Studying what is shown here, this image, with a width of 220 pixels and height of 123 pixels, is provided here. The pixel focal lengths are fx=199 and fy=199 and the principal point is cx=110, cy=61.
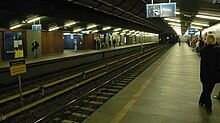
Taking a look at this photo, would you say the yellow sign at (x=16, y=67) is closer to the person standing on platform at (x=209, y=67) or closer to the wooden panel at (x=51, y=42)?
the person standing on platform at (x=209, y=67)

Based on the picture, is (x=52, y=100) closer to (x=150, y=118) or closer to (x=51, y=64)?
(x=150, y=118)

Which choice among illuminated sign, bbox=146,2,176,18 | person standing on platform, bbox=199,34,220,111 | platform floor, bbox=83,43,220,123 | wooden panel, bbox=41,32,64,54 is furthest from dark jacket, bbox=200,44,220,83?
wooden panel, bbox=41,32,64,54

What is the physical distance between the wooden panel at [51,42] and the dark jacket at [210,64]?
14.5 metres

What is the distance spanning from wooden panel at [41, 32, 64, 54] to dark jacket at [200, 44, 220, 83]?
14.5 m

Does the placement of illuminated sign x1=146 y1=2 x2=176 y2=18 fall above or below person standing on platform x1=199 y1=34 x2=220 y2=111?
above

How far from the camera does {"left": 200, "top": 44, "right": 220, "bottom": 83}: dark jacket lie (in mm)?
4230

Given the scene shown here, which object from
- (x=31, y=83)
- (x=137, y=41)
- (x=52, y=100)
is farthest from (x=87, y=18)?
(x=137, y=41)

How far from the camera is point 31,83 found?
28.0 ft

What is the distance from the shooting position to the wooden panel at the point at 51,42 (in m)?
16.7

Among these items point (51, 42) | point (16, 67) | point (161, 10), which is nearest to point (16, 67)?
point (16, 67)

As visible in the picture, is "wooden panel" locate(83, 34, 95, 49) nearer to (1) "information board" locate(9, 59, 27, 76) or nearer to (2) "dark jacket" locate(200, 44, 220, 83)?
(1) "information board" locate(9, 59, 27, 76)

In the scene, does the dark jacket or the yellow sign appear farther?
the yellow sign

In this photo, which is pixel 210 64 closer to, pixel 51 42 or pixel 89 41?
pixel 51 42

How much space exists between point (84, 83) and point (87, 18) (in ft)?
10.4
